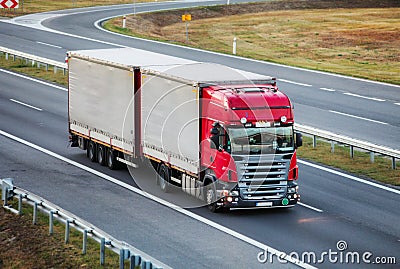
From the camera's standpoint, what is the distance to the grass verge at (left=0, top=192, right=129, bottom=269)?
1958 centimetres

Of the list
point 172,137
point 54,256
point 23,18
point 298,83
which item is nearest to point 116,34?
point 23,18

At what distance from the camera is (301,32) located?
69688 millimetres

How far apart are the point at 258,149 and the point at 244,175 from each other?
73 centimetres

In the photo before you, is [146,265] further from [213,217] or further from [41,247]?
[213,217]

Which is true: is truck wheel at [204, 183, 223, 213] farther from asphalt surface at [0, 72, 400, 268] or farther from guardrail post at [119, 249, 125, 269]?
guardrail post at [119, 249, 125, 269]

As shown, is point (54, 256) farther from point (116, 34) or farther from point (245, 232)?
point (116, 34)

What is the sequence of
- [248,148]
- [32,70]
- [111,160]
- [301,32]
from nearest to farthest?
[248,148]
[111,160]
[32,70]
[301,32]

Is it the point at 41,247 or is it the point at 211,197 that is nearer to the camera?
the point at 41,247

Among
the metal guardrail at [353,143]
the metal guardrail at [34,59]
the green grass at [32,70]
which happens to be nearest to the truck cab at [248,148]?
the metal guardrail at [353,143]

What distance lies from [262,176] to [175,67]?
462 centimetres

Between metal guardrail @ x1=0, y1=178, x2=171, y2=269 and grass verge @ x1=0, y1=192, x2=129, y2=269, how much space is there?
0.74ft

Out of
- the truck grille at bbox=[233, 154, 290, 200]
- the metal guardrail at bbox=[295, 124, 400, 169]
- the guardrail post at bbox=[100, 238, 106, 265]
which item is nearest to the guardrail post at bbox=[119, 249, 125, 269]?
the guardrail post at bbox=[100, 238, 106, 265]

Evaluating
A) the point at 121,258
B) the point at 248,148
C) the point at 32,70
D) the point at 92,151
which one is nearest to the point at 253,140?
the point at 248,148

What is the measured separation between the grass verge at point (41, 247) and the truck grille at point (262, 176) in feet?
14.2
